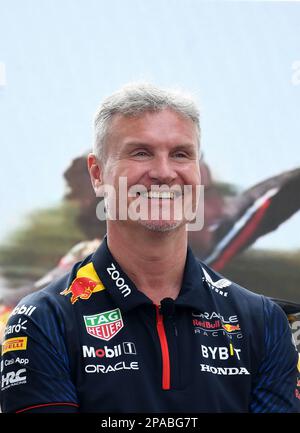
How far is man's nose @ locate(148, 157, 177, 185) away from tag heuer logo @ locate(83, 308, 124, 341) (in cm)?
31

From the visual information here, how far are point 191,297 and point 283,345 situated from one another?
25 centimetres

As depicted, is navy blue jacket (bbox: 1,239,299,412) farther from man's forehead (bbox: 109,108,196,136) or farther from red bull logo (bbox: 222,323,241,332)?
man's forehead (bbox: 109,108,196,136)

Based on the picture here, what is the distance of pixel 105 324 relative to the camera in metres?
1.41

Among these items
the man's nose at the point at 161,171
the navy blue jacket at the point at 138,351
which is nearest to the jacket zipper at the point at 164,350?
the navy blue jacket at the point at 138,351

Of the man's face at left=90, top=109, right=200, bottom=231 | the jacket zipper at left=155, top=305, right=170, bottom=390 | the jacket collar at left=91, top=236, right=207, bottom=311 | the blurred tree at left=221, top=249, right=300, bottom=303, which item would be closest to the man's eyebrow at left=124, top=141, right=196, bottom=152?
the man's face at left=90, top=109, right=200, bottom=231

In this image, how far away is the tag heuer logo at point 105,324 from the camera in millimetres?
1393

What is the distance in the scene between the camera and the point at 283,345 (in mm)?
1513

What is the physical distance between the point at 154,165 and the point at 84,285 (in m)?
0.32

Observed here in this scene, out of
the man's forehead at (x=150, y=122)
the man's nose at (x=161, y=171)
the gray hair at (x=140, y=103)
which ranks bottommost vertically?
the man's nose at (x=161, y=171)

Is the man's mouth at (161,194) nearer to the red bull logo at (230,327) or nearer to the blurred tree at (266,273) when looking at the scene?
the red bull logo at (230,327)

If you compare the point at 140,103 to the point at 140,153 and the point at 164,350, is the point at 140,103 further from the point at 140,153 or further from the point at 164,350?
the point at 164,350

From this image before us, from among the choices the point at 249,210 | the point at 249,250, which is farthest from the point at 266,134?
the point at 249,250

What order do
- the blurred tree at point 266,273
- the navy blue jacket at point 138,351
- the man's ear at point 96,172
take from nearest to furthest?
the navy blue jacket at point 138,351, the man's ear at point 96,172, the blurred tree at point 266,273
